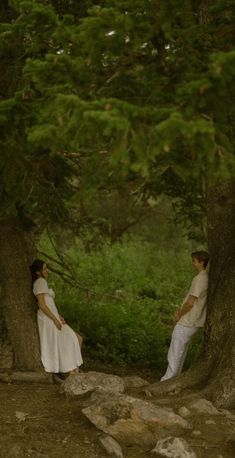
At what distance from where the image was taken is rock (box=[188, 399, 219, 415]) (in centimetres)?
703

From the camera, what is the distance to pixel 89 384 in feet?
25.6

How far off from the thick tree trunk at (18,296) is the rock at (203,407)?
286 cm

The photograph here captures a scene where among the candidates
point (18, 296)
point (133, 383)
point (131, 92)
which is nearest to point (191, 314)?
point (133, 383)

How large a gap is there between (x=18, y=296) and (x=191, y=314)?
2.51 m

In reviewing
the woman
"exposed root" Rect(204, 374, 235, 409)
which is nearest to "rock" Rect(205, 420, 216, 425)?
"exposed root" Rect(204, 374, 235, 409)

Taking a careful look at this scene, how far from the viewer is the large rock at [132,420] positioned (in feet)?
21.0

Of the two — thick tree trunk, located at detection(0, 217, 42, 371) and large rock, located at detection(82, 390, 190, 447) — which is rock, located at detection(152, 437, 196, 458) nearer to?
large rock, located at detection(82, 390, 190, 447)

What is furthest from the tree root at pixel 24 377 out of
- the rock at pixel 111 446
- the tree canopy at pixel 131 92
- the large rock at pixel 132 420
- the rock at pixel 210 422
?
the tree canopy at pixel 131 92

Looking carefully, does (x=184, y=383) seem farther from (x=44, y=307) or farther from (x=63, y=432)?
(x=44, y=307)

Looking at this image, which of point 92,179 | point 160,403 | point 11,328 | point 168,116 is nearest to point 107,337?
point 11,328

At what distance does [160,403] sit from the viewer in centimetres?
737

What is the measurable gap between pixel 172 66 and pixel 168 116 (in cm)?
121

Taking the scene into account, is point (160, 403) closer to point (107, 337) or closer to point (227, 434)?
point (227, 434)

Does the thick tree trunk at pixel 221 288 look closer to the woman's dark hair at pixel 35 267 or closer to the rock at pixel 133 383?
the rock at pixel 133 383
